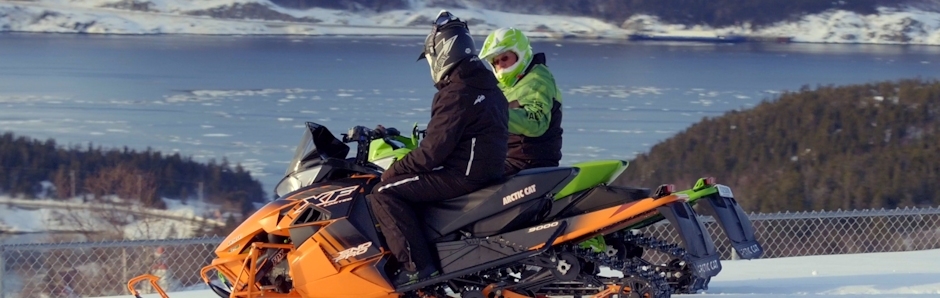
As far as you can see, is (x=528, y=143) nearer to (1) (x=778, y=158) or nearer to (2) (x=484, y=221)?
(2) (x=484, y=221)

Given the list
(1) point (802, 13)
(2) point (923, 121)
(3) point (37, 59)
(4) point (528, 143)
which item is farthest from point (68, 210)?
(3) point (37, 59)

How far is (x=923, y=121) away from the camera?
18.6 meters

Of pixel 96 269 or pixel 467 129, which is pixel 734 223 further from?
pixel 96 269

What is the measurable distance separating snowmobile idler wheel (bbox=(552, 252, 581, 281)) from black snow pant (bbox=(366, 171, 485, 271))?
1.77ft

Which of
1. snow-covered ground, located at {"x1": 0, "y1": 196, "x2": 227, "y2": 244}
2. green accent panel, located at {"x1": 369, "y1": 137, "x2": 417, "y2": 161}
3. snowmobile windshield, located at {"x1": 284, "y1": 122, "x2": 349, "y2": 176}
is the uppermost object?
snowmobile windshield, located at {"x1": 284, "y1": 122, "x2": 349, "y2": 176}

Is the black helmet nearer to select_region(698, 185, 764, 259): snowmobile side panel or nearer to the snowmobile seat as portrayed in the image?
the snowmobile seat

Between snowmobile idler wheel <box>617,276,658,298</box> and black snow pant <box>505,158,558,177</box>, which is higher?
black snow pant <box>505,158,558,177</box>

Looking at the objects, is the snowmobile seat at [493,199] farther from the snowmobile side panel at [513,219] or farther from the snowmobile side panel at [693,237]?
the snowmobile side panel at [693,237]

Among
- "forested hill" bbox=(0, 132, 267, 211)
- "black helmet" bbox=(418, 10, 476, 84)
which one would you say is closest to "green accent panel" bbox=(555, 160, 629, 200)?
"black helmet" bbox=(418, 10, 476, 84)

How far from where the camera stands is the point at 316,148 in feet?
19.1

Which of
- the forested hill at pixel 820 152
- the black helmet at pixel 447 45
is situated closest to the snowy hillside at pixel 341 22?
the forested hill at pixel 820 152

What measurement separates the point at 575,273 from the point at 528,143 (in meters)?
1.24

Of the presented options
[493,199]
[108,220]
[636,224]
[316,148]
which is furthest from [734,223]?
[108,220]

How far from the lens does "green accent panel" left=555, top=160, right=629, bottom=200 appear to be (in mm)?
5637
